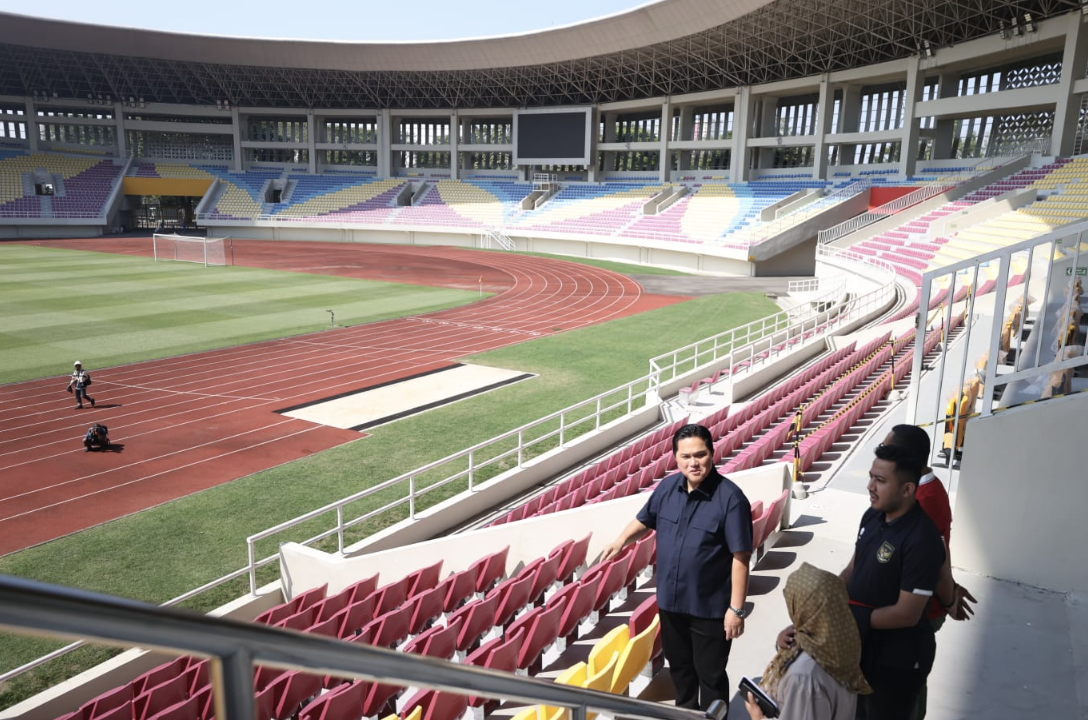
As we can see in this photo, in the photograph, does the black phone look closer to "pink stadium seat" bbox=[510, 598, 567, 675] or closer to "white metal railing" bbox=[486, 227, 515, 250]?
"pink stadium seat" bbox=[510, 598, 567, 675]

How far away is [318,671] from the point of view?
131 centimetres

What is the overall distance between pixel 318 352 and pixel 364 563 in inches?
537

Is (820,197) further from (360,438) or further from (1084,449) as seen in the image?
(1084,449)

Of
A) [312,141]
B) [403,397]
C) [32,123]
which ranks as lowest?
[403,397]

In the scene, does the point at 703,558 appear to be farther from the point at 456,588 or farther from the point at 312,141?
the point at 312,141

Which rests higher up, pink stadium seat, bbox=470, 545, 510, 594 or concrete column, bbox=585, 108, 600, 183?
concrete column, bbox=585, 108, 600, 183

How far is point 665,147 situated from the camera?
188 feet

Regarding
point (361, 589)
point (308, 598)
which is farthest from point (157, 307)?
point (361, 589)

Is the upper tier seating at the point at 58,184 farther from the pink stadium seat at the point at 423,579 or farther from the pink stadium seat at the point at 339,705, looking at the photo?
the pink stadium seat at the point at 339,705

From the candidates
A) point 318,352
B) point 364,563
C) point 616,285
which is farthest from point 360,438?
point 616,285

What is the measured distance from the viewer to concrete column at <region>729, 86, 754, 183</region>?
50.5 m

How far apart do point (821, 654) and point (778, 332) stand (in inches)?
616

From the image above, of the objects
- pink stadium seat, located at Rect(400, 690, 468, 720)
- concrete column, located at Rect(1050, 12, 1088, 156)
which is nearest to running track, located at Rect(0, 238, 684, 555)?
pink stadium seat, located at Rect(400, 690, 468, 720)

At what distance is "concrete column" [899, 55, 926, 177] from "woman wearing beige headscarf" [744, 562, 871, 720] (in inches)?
1735
